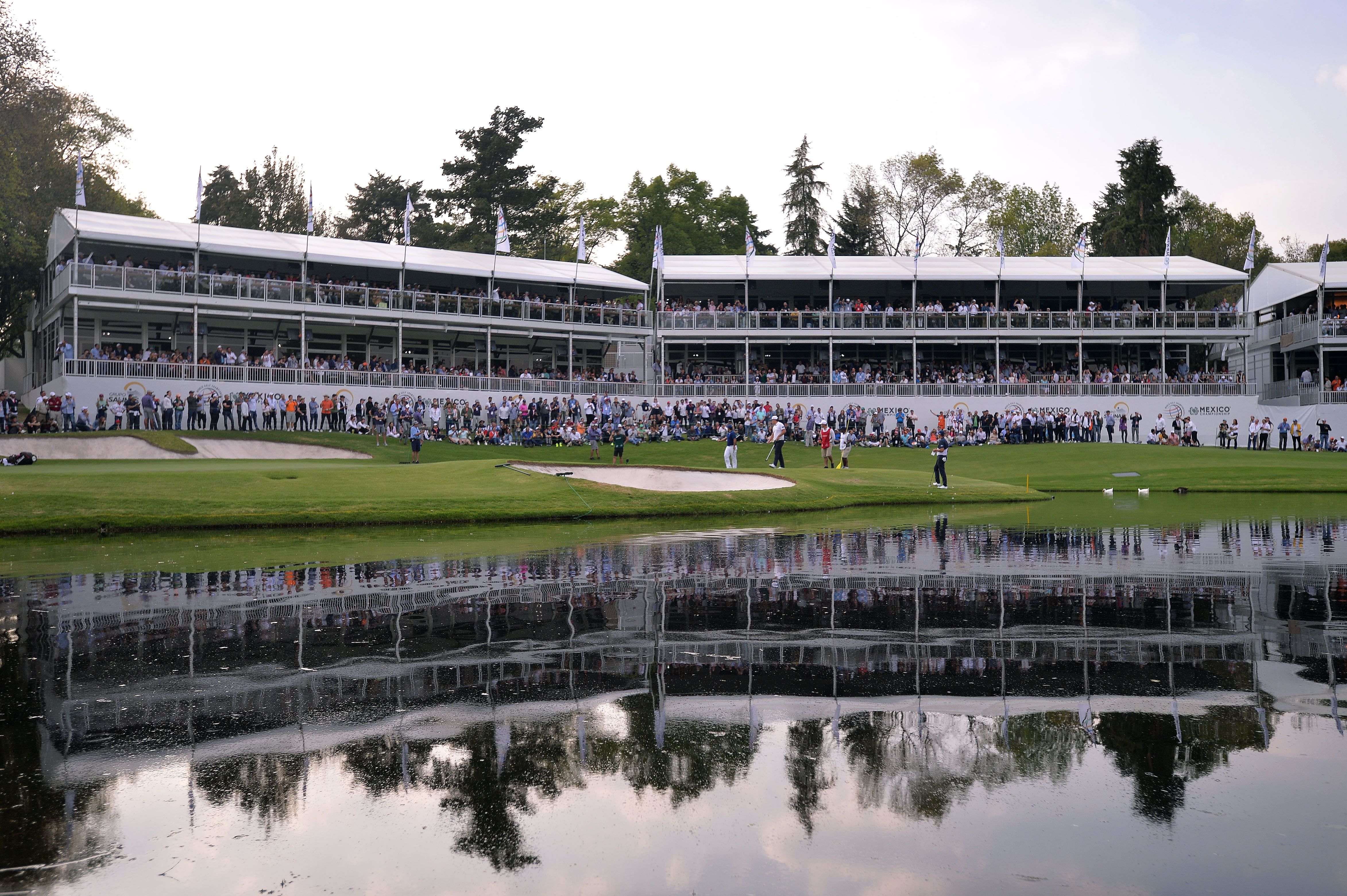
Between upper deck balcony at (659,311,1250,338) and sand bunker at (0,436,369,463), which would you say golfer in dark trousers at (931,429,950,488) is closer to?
sand bunker at (0,436,369,463)

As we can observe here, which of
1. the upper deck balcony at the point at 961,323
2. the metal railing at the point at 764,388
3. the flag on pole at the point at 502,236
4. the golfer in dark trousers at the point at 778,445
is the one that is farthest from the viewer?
the upper deck balcony at the point at 961,323

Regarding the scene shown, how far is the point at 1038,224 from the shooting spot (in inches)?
3711

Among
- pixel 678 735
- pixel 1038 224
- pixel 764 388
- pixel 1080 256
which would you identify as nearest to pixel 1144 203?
pixel 1038 224

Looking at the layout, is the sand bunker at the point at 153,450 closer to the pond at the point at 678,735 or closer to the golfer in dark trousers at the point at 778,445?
the golfer in dark trousers at the point at 778,445

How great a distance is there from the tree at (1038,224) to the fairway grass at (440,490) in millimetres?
53038

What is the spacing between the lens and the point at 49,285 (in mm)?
55750

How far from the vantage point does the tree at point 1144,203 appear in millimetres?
89250

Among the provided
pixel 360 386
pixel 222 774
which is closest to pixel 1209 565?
pixel 222 774

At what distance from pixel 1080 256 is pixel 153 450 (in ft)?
174

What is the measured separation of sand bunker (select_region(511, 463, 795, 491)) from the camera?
1156 inches

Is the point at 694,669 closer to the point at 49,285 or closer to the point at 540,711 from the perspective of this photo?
the point at 540,711

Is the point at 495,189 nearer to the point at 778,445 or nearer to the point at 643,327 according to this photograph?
the point at 643,327

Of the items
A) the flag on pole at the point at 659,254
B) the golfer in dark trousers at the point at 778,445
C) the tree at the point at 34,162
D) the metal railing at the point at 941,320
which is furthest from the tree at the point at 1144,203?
the tree at the point at 34,162

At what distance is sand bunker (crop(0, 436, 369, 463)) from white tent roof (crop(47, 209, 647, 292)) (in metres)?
16.3
